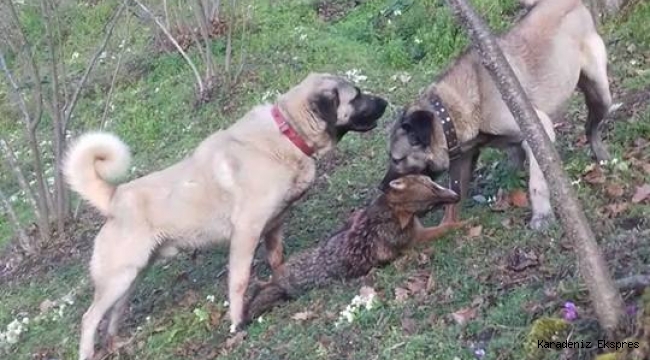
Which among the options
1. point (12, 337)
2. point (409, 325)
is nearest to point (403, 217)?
point (409, 325)

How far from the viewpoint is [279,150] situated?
6512 millimetres

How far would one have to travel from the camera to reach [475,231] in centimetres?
606

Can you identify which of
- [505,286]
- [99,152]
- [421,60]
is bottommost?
[421,60]

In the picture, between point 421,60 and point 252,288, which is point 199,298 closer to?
point 252,288

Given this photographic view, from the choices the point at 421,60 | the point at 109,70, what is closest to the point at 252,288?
the point at 421,60

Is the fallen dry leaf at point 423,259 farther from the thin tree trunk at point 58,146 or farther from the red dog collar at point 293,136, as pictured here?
the thin tree trunk at point 58,146

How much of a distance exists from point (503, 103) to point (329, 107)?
122 centimetres

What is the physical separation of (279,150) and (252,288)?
Result: 38.8 inches

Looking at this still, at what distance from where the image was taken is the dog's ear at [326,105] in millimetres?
6582

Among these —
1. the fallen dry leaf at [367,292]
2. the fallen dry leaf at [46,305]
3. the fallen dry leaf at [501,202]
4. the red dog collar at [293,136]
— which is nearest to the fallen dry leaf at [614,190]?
the fallen dry leaf at [501,202]

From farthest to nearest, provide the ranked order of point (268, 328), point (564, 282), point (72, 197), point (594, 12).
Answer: point (72, 197), point (594, 12), point (268, 328), point (564, 282)

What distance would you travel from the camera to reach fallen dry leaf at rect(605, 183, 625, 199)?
19.3 feet

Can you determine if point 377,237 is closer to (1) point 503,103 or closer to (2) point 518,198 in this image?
(2) point 518,198

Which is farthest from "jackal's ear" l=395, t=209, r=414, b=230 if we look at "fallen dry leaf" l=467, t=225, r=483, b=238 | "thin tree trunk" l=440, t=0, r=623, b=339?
"thin tree trunk" l=440, t=0, r=623, b=339
